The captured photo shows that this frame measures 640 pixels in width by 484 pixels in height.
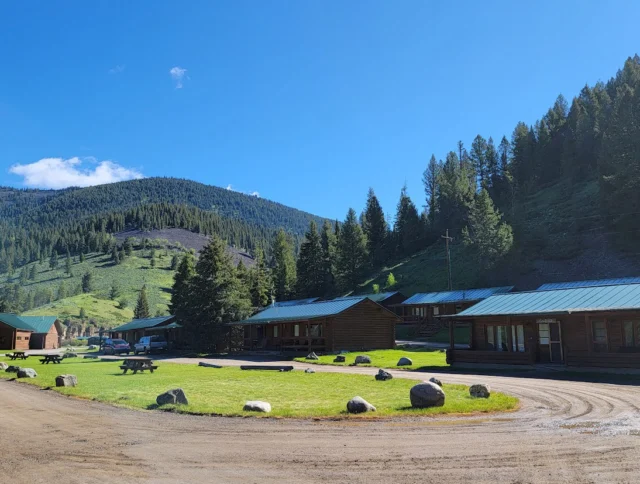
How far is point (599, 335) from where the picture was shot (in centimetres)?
2409

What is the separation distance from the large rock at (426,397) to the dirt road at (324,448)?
1397 mm

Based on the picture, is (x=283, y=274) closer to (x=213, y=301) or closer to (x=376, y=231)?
(x=376, y=231)

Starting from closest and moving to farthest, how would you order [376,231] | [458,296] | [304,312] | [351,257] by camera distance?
1. [304,312]
2. [458,296]
3. [351,257]
4. [376,231]

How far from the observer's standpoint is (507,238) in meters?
72.5

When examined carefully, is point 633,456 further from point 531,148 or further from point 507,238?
point 531,148

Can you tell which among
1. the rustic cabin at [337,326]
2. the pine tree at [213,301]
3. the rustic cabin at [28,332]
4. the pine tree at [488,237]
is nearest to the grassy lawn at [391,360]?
the rustic cabin at [337,326]

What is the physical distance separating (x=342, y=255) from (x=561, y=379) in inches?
2758

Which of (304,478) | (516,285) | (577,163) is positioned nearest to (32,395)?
(304,478)

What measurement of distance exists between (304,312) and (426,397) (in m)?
33.6

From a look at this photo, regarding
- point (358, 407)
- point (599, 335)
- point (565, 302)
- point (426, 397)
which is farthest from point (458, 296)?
point (358, 407)

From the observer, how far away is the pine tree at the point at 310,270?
298ft

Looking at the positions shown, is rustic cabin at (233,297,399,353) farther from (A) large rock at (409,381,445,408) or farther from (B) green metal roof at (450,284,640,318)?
(A) large rock at (409,381,445,408)

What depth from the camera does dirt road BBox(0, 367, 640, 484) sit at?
7.34m

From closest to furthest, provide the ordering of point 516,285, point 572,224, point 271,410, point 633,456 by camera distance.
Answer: point 633,456 < point 271,410 < point 516,285 < point 572,224
